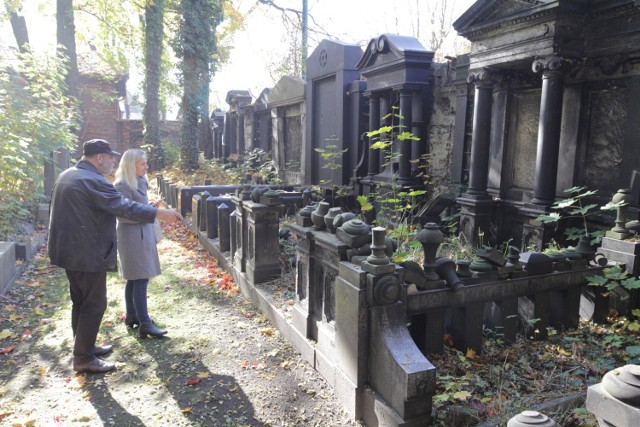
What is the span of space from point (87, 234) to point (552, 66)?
546 centimetres

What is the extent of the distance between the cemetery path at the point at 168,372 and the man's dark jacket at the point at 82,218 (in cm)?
93

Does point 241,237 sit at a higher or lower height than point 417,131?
lower

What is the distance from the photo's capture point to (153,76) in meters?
17.9

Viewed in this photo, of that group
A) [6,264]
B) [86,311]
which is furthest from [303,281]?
[6,264]

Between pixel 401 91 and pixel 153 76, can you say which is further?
pixel 153 76

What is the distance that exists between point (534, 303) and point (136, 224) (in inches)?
140

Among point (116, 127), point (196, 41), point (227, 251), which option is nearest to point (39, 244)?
point (227, 251)

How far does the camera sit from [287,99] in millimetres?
13633

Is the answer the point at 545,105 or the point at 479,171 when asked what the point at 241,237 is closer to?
the point at 479,171

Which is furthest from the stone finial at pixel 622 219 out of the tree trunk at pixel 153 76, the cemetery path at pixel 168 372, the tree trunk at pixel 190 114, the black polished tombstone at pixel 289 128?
the tree trunk at pixel 153 76

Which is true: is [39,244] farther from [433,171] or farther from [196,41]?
[196,41]

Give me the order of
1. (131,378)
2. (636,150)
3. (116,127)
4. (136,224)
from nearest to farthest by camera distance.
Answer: (131,378) < (136,224) < (636,150) < (116,127)

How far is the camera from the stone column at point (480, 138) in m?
6.88

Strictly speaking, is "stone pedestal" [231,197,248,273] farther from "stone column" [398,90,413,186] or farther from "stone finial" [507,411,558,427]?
"stone finial" [507,411,558,427]
